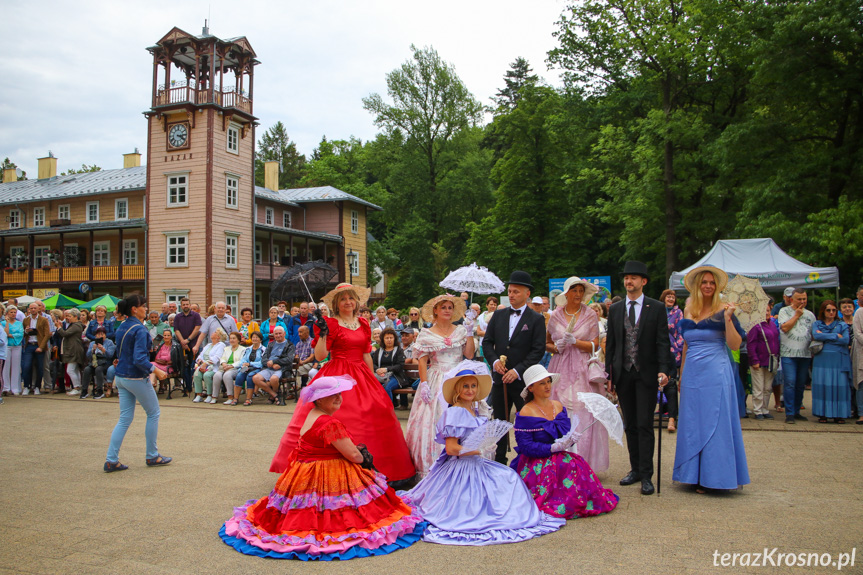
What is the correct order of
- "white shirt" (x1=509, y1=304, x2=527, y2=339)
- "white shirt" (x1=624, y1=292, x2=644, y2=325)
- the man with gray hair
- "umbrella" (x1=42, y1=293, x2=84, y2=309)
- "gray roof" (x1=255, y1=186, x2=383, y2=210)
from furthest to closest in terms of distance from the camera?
"gray roof" (x1=255, y1=186, x2=383, y2=210)
"umbrella" (x1=42, y1=293, x2=84, y2=309)
the man with gray hair
"white shirt" (x1=509, y1=304, x2=527, y2=339)
"white shirt" (x1=624, y1=292, x2=644, y2=325)

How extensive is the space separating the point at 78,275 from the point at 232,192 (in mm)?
10499

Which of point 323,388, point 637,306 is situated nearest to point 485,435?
point 323,388

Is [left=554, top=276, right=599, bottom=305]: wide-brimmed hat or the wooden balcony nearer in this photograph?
[left=554, top=276, right=599, bottom=305]: wide-brimmed hat

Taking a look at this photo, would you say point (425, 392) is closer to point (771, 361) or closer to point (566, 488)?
point (566, 488)

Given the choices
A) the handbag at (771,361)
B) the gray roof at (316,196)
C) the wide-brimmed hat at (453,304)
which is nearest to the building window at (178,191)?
the gray roof at (316,196)

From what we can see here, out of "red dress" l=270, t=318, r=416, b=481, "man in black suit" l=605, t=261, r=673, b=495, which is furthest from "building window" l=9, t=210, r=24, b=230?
"man in black suit" l=605, t=261, r=673, b=495

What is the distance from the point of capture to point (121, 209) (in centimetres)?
3506

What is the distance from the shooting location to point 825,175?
1828cm

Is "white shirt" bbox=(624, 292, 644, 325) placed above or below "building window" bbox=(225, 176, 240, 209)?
below

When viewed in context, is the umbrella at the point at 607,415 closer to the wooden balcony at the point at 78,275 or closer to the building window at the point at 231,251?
the building window at the point at 231,251

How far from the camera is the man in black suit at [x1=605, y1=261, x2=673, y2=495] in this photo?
19.3ft

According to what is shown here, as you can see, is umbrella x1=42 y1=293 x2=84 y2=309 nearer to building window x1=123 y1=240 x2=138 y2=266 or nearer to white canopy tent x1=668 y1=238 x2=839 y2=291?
building window x1=123 y1=240 x2=138 y2=266

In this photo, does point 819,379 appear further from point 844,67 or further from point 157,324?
point 157,324

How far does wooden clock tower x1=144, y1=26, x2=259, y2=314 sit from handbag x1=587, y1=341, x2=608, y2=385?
83.4ft
